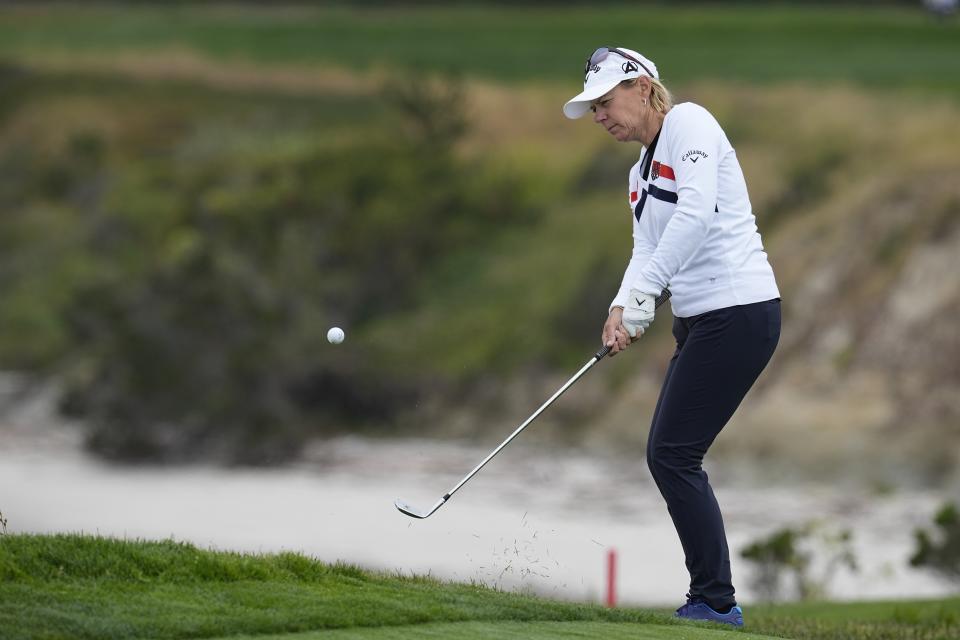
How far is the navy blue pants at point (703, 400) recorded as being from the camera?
26.7 feet

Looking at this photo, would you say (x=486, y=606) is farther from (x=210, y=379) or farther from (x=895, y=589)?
(x=210, y=379)

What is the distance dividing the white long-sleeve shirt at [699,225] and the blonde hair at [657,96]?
111 mm

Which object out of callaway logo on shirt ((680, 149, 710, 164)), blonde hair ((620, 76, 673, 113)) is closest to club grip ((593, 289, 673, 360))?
callaway logo on shirt ((680, 149, 710, 164))

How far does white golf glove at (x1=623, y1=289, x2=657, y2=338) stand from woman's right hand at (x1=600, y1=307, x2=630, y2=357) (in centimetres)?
3

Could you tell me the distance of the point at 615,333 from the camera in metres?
8.14

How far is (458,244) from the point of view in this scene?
48438 millimetres

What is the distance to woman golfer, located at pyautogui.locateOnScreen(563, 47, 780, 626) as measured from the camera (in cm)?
805

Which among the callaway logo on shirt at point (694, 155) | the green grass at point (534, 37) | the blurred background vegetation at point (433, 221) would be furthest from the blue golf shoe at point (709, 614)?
the green grass at point (534, 37)

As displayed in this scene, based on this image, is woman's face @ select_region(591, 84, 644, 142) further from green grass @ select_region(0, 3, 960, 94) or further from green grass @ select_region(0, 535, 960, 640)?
green grass @ select_region(0, 3, 960, 94)

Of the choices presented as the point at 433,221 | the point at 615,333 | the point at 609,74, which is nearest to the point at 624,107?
Result: the point at 609,74

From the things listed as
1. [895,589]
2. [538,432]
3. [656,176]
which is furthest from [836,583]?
[656,176]

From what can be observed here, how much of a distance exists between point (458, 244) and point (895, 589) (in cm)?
2490

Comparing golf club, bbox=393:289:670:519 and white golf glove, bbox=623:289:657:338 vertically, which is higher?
white golf glove, bbox=623:289:657:338

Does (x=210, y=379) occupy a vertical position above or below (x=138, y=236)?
below
